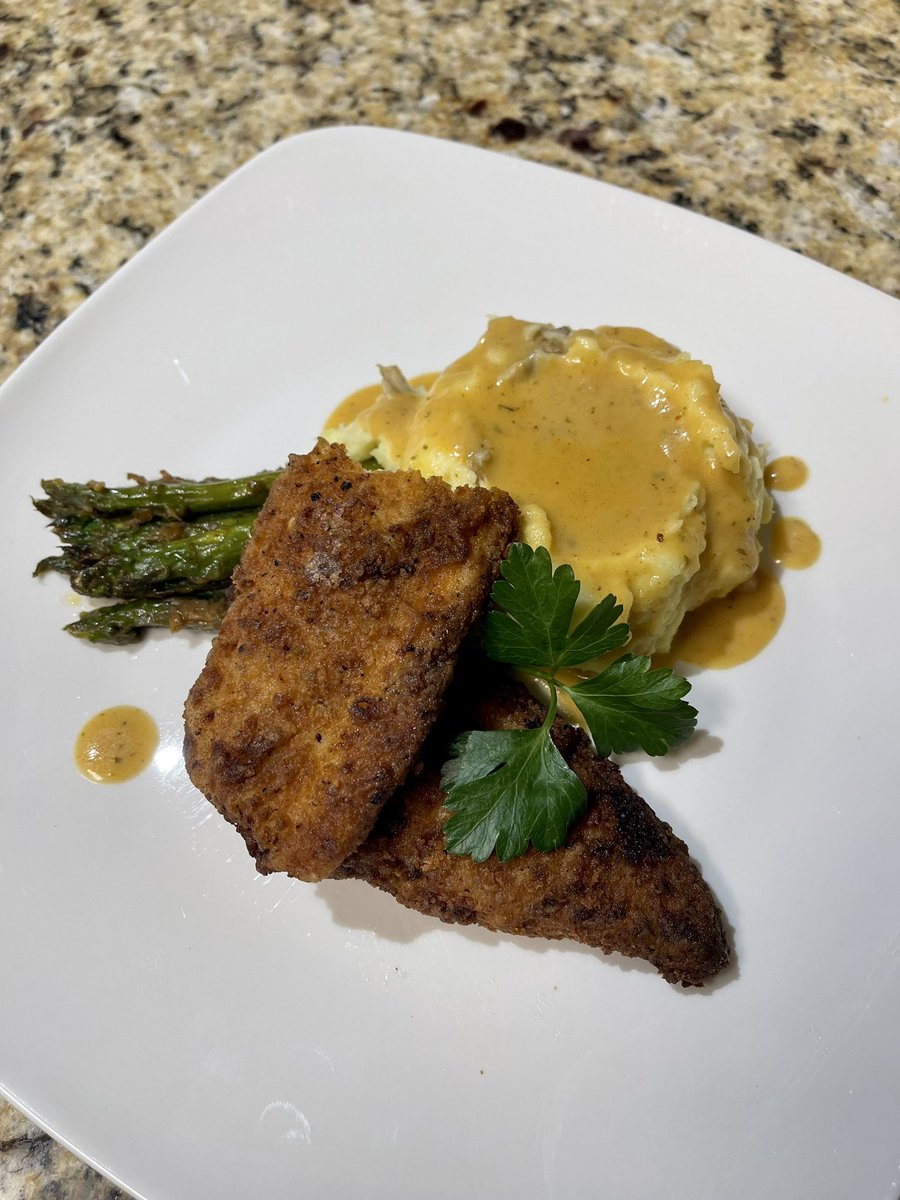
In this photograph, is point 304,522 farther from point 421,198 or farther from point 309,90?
point 309,90

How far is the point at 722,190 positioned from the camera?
4633mm

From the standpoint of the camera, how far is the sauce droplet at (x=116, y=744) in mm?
3330

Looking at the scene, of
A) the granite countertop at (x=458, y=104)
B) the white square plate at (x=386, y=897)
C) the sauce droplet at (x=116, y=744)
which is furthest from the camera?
the granite countertop at (x=458, y=104)

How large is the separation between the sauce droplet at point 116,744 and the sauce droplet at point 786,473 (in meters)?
2.61

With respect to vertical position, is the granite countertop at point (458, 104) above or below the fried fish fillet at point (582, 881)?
above

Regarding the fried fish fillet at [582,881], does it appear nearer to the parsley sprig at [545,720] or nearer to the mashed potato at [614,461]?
the parsley sprig at [545,720]

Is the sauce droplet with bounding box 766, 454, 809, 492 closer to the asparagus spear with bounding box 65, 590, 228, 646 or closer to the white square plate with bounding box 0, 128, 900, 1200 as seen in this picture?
the white square plate with bounding box 0, 128, 900, 1200

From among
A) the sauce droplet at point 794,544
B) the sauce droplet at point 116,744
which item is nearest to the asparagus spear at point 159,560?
the sauce droplet at point 116,744

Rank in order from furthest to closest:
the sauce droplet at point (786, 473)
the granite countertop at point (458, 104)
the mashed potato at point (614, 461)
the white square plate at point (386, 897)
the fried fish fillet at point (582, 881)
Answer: the granite countertop at point (458, 104)
the sauce droplet at point (786, 473)
the mashed potato at point (614, 461)
the fried fish fillet at point (582, 881)
the white square plate at point (386, 897)

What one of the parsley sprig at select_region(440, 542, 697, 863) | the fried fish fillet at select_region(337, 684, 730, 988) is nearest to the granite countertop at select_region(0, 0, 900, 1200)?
the parsley sprig at select_region(440, 542, 697, 863)

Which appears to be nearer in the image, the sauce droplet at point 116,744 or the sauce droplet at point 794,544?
the sauce droplet at point 116,744

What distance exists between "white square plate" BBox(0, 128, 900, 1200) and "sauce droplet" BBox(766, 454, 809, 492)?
0.05 meters

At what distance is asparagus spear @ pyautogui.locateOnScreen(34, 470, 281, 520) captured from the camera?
369 cm

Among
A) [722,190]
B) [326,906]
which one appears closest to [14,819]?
[326,906]
